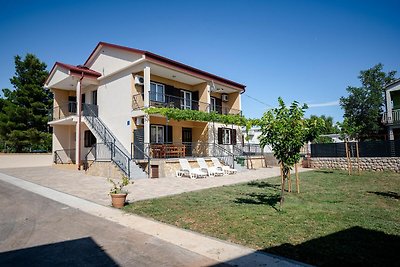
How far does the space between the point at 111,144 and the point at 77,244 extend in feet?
36.8

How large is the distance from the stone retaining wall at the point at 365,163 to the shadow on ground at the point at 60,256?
19673mm

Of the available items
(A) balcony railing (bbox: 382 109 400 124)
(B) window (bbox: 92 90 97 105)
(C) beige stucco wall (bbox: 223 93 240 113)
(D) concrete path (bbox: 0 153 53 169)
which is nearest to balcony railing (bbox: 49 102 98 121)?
(B) window (bbox: 92 90 97 105)

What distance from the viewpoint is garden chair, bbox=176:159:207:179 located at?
1520 centimetres

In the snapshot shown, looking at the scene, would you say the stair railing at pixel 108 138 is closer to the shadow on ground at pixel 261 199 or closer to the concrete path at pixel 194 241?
the concrete path at pixel 194 241

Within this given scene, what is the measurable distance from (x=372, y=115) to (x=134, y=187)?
32489 millimetres

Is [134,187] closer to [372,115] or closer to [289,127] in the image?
[289,127]

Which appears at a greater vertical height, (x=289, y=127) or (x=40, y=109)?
(x=40, y=109)

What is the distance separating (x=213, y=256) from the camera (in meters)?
4.13

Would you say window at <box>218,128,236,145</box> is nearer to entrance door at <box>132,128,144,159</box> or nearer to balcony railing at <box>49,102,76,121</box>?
entrance door at <box>132,128,144,159</box>

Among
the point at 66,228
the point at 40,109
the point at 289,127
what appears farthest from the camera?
the point at 40,109

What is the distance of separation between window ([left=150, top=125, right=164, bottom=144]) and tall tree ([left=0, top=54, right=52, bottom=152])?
16579 mm

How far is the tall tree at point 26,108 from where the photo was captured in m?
27.3

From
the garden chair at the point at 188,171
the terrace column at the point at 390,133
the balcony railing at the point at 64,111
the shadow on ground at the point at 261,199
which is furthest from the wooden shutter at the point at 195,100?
the terrace column at the point at 390,133

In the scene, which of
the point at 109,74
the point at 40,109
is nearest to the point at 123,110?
the point at 109,74
